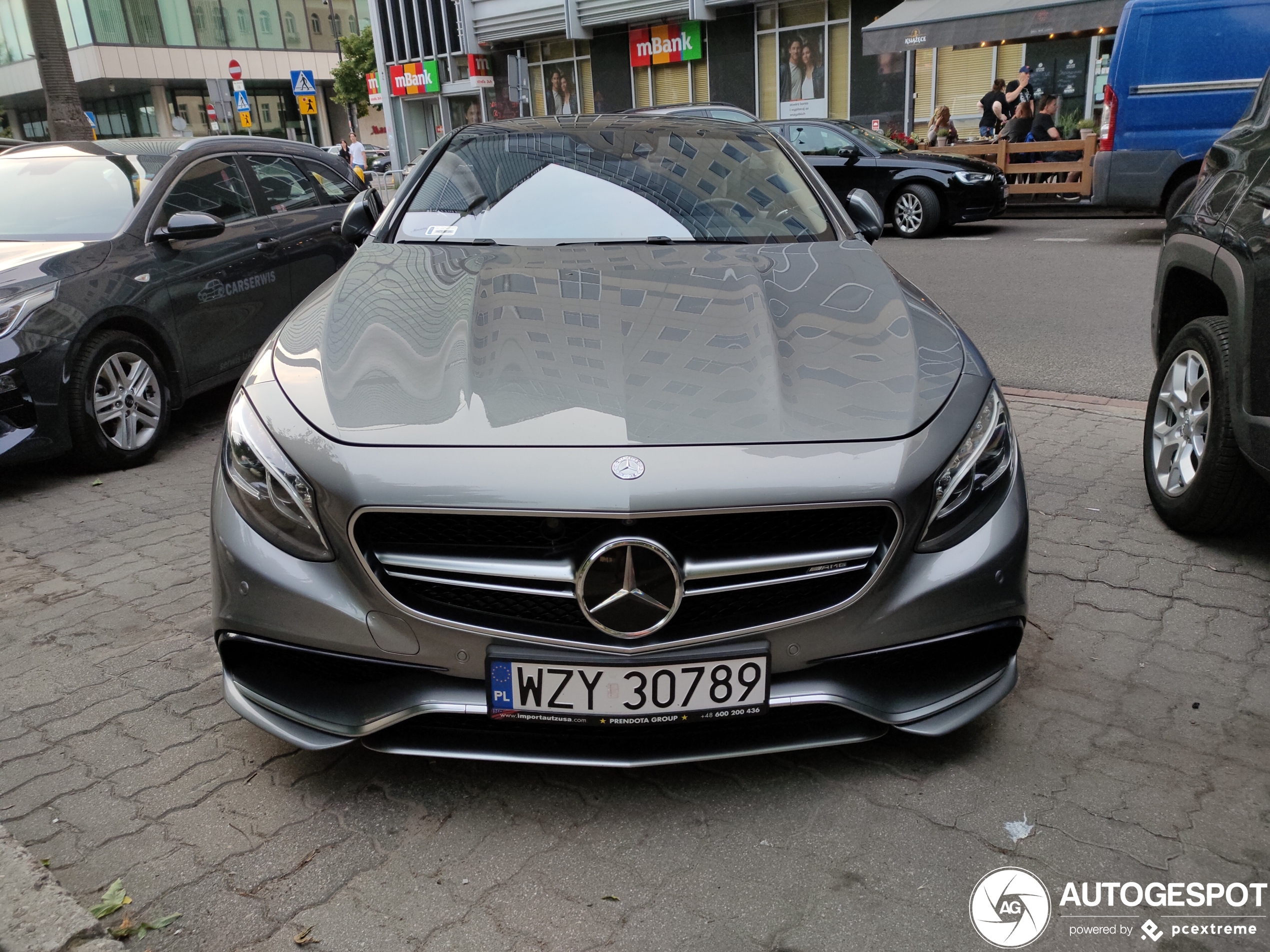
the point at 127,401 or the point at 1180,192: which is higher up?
the point at 127,401

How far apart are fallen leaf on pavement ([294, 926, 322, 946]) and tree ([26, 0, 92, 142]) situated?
16.5 metres

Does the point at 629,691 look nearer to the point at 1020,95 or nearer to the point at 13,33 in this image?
the point at 1020,95

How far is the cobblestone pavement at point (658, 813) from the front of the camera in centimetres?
205

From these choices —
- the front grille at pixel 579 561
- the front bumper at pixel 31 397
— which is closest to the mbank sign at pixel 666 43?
the front bumper at pixel 31 397

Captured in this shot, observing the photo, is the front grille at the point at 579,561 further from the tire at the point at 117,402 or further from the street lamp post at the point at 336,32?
the street lamp post at the point at 336,32

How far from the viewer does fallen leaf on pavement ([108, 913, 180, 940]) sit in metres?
2.03

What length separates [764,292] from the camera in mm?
2854

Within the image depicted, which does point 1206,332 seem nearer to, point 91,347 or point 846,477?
point 846,477

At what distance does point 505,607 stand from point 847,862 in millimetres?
890

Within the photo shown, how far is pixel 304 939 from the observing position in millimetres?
2012

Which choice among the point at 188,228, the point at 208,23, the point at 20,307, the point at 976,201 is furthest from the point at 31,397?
the point at 208,23

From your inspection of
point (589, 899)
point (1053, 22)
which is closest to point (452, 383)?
point (589, 899)

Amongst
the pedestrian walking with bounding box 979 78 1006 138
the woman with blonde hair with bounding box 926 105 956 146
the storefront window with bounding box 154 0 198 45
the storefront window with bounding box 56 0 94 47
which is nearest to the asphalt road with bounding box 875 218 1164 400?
the pedestrian walking with bounding box 979 78 1006 138

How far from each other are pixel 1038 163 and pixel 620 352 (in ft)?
46.7
